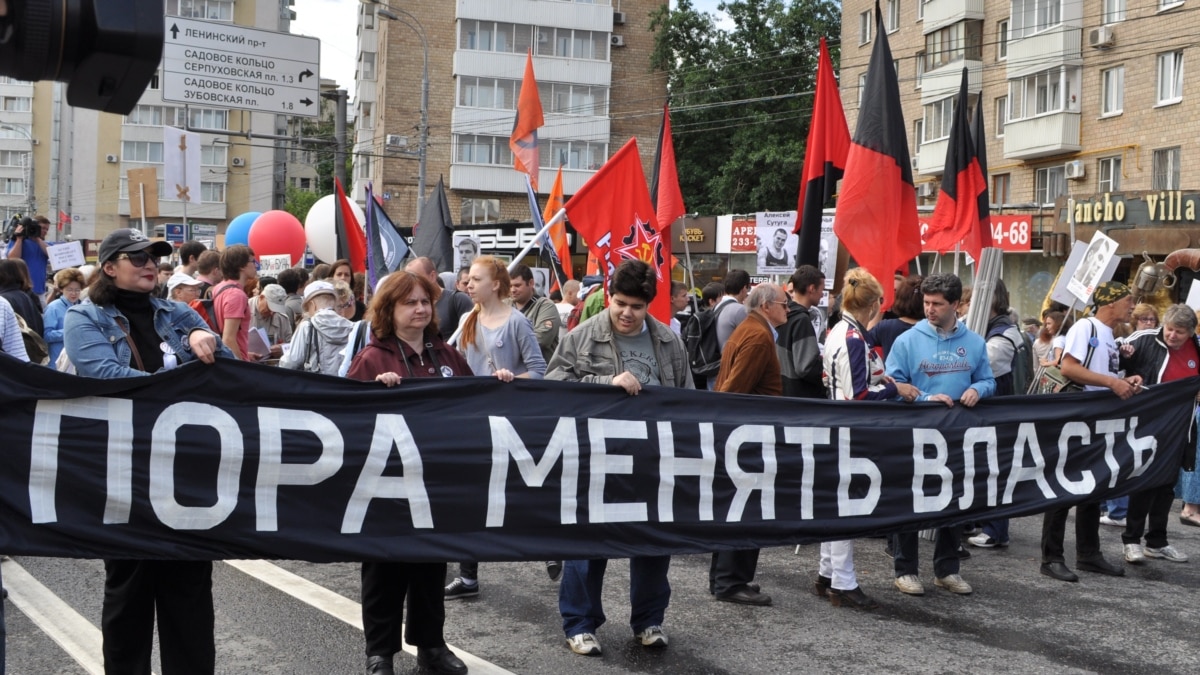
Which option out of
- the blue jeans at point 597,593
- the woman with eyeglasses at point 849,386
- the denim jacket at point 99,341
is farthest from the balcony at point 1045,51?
the denim jacket at point 99,341

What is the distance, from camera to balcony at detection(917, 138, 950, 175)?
134ft

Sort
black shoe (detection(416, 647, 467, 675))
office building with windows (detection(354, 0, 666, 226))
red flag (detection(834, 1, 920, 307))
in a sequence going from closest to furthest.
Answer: black shoe (detection(416, 647, 467, 675))
red flag (detection(834, 1, 920, 307))
office building with windows (detection(354, 0, 666, 226))

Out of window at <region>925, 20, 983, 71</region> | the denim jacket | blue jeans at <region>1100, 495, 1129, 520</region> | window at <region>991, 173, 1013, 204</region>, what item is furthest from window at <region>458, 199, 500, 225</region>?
the denim jacket

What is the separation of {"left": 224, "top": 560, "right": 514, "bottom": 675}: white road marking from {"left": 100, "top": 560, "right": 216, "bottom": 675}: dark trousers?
133 centimetres

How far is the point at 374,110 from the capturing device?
2746 inches

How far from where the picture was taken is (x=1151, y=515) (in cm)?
857

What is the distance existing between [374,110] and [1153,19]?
4631cm

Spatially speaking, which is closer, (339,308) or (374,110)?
(339,308)

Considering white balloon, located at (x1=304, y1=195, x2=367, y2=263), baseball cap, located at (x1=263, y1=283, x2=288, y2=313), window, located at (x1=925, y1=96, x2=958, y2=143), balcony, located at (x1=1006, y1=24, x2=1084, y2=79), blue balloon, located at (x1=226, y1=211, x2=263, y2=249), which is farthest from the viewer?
window, located at (x1=925, y1=96, x2=958, y2=143)

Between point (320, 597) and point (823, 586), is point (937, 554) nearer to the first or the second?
point (823, 586)

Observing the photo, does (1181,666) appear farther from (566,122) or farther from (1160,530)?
(566,122)

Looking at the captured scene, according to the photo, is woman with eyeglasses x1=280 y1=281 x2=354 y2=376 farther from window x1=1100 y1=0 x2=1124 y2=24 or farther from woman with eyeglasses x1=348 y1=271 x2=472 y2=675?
window x1=1100 y1=0 x2=1124 y2=24

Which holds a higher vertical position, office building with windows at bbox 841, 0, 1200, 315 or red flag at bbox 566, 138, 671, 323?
office building with windows at bbox 841, 0, 1200, 315

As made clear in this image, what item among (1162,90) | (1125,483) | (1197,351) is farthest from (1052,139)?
(1125,483)
